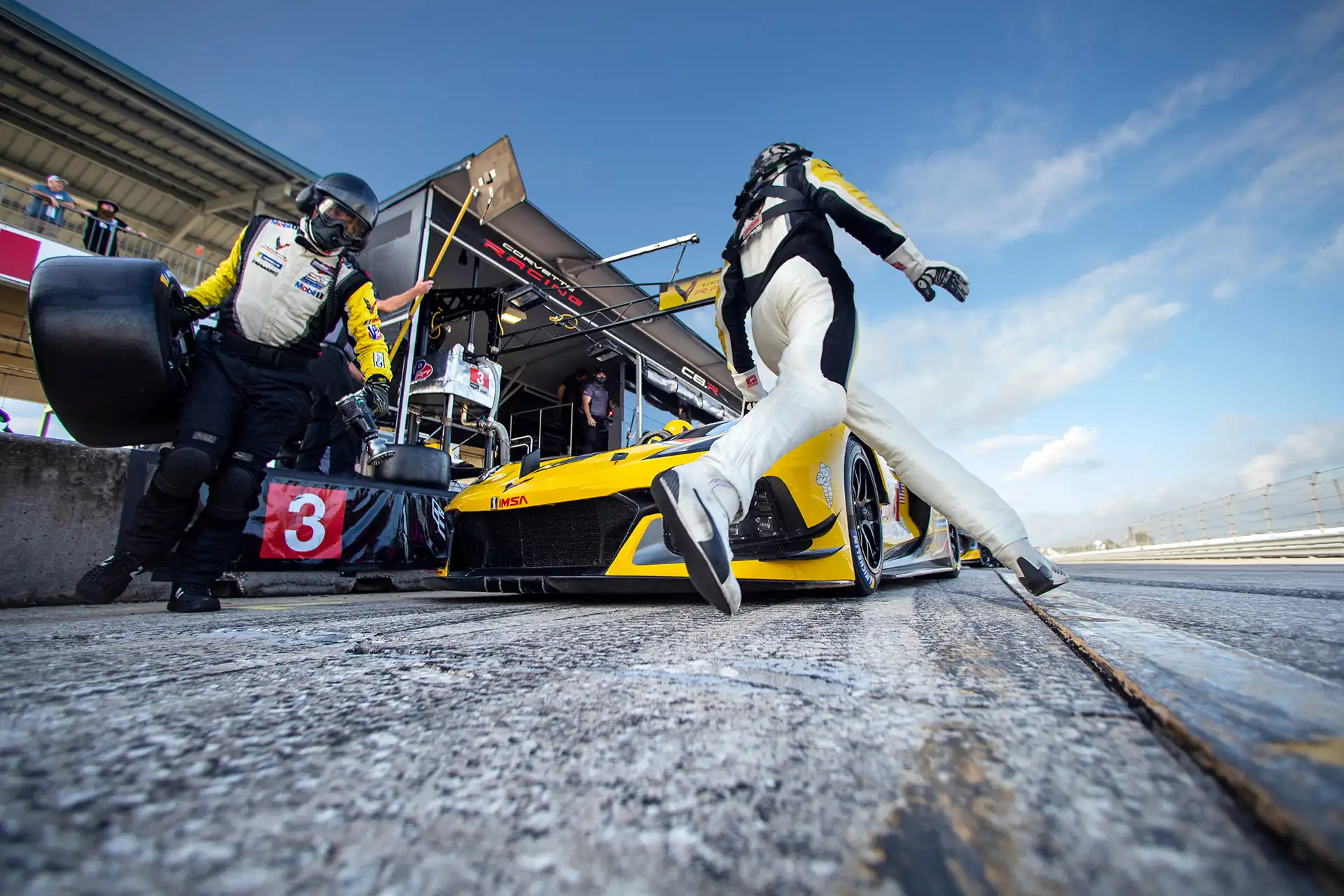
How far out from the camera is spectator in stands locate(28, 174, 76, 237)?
21.0ft

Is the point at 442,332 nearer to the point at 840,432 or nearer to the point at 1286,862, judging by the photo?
the point at 840,432

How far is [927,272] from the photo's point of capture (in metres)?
1.72

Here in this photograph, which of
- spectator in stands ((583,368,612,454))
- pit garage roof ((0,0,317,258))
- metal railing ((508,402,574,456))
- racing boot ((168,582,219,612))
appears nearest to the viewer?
racing boot ((168,582,219,612))

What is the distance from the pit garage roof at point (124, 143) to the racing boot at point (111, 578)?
4969 mm

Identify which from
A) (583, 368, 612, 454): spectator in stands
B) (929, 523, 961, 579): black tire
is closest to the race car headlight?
(929, 523, 961, 579): black tire

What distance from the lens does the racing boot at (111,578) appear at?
1.87 metres

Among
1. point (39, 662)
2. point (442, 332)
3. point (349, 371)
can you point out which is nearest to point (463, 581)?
point (349, 371)

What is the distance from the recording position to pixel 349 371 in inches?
101

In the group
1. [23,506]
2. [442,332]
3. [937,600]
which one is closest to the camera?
[937,600]

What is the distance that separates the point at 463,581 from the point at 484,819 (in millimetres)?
1966

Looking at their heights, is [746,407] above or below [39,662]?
above

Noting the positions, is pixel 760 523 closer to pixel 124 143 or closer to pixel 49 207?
pixel 124 143

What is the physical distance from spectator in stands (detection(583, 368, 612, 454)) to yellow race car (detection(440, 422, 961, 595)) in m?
6.54

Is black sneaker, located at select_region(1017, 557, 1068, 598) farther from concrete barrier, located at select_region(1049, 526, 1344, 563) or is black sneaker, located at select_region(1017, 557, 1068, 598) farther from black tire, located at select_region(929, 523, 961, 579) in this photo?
concrete barrier, located at select_region(1049, 526, 1344, 563)
